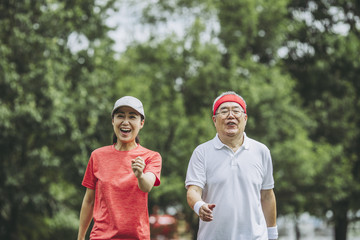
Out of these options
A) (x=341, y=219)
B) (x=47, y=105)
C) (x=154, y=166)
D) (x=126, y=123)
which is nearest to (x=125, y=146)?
(x=126, y=123)

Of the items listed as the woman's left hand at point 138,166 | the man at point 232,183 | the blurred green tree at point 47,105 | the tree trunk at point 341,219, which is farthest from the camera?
the tree trunk at point 341,219

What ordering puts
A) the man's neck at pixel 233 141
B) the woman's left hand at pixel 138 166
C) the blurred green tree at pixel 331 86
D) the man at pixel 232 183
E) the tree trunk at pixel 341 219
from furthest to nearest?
1. the tree trunk at pixel 341 219
2. the blurred green tree at pixel 331 86
3. the man's neck at pixel 233 141
4. the man at pixel 232 183
5. the woman's left hand at pixel 138 166

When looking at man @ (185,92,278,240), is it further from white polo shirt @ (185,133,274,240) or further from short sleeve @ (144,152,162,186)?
short sleeve @ (144,152,162,186)

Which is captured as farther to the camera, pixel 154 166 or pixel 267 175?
pixel 267 175

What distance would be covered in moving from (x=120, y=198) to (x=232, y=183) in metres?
0.87

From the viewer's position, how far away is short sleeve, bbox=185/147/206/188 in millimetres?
4031

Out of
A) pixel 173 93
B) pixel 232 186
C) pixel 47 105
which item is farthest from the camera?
pixel 173 93

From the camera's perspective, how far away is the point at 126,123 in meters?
4.11

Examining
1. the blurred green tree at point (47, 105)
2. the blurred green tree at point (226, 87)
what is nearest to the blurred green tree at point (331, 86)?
the blurred green tree at point (226, 87)

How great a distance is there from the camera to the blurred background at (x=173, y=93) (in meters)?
14.8

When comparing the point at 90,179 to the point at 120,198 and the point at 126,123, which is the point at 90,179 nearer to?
the point at 120,198

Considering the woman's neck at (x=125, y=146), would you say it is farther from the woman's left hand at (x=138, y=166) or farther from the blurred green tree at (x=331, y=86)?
the blurred green tree at (x=331, y=86)

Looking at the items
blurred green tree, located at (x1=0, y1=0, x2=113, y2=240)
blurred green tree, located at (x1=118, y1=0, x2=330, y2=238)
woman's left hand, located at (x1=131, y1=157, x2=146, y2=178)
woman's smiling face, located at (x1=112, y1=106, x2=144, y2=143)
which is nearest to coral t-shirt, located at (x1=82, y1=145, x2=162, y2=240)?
woman's smiling face, located at (x1=112, y1=106, x2=144, y2=143)

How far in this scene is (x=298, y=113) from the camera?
64.0 ft
